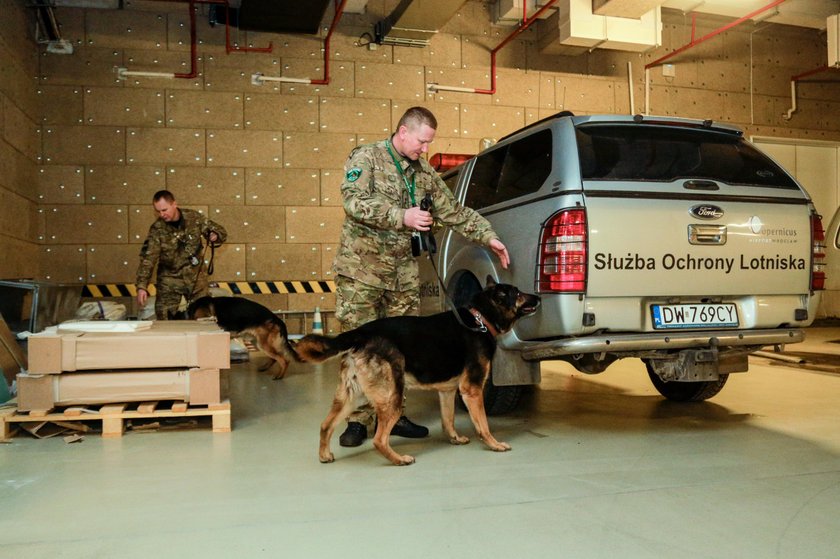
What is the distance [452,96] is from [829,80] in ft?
20.7

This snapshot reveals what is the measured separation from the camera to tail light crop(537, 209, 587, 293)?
10.5 ft

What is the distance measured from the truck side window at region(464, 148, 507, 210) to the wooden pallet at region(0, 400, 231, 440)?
1999mm

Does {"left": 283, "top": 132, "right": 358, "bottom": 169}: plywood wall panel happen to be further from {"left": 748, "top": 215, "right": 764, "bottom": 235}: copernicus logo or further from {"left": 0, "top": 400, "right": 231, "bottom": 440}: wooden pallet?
{"left": 748, "top": 215, "right": 764, "bottom": 235}: copernicus logo

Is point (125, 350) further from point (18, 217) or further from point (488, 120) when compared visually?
point (488, 120)

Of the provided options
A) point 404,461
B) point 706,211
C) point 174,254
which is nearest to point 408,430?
point 404,461

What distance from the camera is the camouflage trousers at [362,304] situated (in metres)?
3.70

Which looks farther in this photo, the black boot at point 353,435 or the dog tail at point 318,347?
the black boot at point 353,435

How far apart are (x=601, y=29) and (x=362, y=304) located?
6.37 m

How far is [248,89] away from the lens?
8586 mm

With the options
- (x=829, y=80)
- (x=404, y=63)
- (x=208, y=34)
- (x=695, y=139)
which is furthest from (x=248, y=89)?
(x=829, y=80)

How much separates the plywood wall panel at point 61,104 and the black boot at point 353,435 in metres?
6.41

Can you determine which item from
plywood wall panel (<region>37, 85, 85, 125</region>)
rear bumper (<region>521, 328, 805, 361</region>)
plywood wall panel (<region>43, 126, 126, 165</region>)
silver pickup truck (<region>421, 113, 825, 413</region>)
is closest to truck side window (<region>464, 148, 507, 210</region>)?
silver pickup truck (<region>421, 113, 825, 413</region>)

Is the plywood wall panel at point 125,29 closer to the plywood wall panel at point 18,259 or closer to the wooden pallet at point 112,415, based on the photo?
the plywood wall panel at point 18,259

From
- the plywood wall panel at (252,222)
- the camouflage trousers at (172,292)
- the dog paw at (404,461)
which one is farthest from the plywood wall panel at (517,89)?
the dog paw at (404,461)
